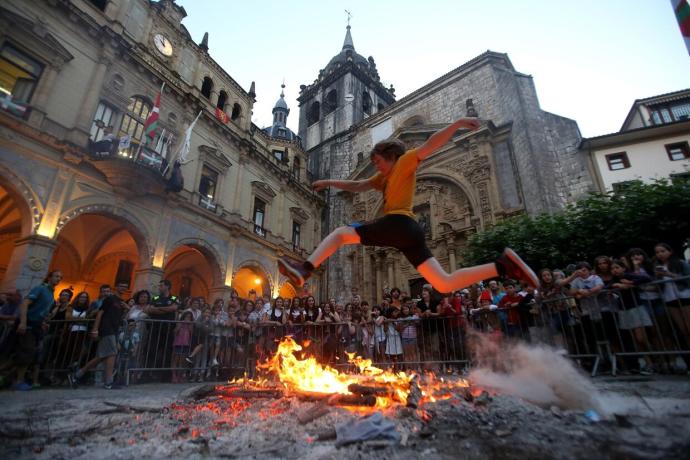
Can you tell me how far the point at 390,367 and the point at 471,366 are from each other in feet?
5.69

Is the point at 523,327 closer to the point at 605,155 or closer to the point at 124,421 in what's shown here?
the point at 124,421

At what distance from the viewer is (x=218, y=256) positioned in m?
17.7

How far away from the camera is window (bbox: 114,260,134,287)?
17.8 m

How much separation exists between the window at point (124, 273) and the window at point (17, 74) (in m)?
8.91

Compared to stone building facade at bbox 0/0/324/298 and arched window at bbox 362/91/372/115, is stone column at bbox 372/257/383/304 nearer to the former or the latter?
stone building facade at bbox 0/0/324/298

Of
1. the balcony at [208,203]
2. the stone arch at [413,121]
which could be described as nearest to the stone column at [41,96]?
the balcony at [208,203]

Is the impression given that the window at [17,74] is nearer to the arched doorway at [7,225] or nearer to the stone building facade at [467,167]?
the arched doorway at [7,225]

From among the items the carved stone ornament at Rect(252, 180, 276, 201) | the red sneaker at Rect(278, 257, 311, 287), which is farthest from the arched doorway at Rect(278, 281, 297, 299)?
the red sneaker at Rect(278, 257, 311, 287)

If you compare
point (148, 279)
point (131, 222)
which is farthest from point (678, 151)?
point (131, 222)

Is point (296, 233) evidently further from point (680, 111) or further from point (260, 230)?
point (680, 111)

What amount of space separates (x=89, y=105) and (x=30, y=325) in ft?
34.1

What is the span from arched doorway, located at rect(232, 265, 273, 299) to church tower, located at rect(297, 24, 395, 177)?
11.0m

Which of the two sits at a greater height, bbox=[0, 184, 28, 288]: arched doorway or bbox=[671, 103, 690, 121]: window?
bbox=[671, 103, 690, 121]: window

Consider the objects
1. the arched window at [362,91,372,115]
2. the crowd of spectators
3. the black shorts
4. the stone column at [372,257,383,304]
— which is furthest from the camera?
the arched window at [362,91,372,115]
